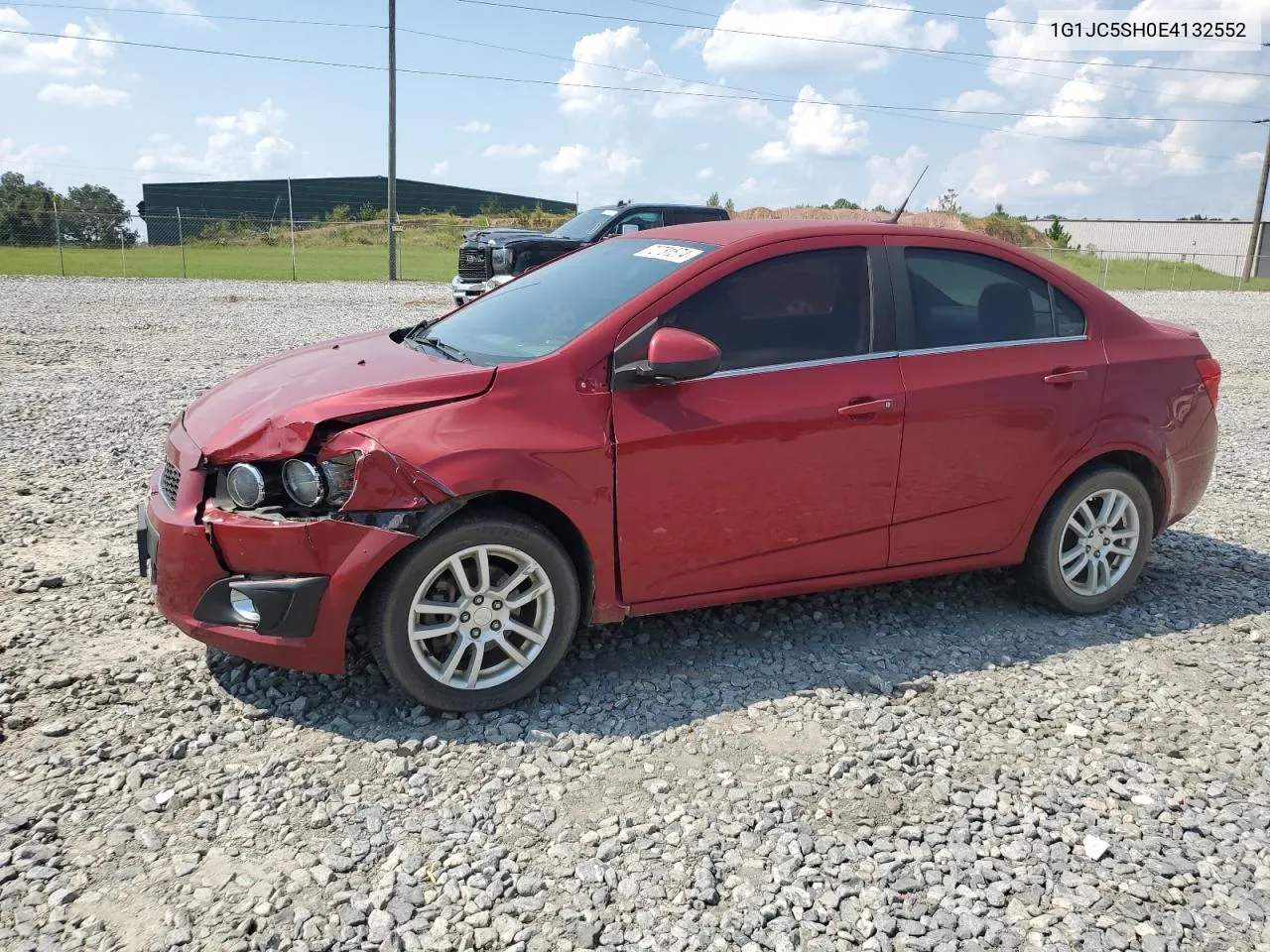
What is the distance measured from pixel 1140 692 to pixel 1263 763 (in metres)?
0.55

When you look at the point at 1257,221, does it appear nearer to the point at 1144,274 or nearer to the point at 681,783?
the point at 1144,274

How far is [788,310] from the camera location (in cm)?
406

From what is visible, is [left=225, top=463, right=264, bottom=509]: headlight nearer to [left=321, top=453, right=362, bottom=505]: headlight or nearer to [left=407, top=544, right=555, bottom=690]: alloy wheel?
[left=321, top=453, right=362, bottom=505]: headlight

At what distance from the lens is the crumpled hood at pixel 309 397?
346 centimetres

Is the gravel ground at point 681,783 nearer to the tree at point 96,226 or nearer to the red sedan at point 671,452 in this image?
the red sedan at point 671,452

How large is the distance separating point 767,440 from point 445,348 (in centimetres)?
143

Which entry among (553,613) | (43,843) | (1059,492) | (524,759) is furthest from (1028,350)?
(43,843)

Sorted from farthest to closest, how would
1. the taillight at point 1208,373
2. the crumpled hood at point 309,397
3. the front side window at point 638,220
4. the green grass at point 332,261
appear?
the green grass at point 332,261, the front side window at point 638,220, the taillight at point 1208,373, the crumpled hood at point 309,397

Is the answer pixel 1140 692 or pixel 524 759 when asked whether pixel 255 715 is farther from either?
pixel 1140 692

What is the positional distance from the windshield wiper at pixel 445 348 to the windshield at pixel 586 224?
11.9 m

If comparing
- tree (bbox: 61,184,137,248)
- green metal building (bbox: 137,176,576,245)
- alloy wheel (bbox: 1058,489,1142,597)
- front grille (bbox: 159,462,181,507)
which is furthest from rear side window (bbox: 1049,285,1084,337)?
green metal building (bbox: 137,176,576,245)

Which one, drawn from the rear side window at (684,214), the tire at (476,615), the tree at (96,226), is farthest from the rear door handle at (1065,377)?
the tree at (96,226)

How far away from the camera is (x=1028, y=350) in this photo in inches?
175

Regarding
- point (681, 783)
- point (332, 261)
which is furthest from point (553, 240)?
point (332, 261)
